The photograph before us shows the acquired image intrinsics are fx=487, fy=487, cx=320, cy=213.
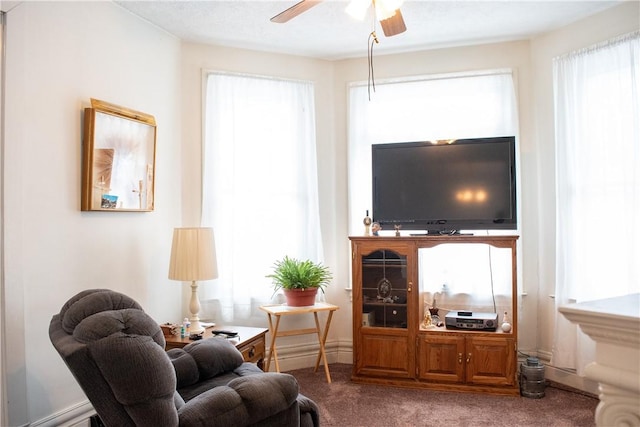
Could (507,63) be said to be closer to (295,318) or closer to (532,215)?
(532,215)

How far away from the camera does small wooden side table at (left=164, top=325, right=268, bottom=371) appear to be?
3.01 metres

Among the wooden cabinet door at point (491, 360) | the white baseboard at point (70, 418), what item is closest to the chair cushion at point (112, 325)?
the white baseboard at point (70, 418)

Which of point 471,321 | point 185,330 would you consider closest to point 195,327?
point 185,330

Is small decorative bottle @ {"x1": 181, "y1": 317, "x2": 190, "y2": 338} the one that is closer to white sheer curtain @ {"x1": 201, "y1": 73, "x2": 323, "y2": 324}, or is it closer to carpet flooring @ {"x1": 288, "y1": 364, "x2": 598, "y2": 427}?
white sheer curtain @ {"x1": 201, "y1": 73, "x2": 323, "y2": 324}

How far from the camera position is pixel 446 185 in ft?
12.7

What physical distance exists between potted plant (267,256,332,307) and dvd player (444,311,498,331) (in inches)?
41.2

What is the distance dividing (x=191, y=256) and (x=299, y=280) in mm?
936

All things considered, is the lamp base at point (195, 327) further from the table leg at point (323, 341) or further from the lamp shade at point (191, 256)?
the table leg at point (323, 341)

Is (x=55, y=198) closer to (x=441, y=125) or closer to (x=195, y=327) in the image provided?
(x=195, y=327)

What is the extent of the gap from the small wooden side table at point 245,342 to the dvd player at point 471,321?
4.79 ft

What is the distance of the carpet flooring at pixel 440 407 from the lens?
3109mm

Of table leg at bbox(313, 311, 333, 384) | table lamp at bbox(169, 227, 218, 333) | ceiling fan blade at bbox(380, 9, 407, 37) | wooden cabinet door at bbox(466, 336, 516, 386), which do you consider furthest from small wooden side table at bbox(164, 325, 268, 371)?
ceiling fan blade at bbox(380, 9, 407, 37)

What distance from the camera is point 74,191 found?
2840 mm

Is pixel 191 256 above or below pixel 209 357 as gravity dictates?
above
